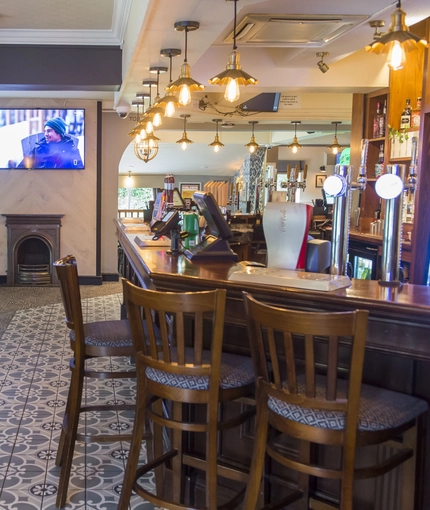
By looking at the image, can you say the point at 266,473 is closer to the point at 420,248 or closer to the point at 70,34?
the point at 420,248

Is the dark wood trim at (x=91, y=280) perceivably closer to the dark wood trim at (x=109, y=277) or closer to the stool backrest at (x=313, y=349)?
the dark wood trim at (x=109, y=277)

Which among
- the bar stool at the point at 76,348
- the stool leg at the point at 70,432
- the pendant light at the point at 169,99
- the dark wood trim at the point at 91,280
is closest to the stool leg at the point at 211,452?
the bar stool at the point at 76,348

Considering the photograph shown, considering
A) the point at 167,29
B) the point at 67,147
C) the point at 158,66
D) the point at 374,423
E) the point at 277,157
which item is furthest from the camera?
the point at 277,157

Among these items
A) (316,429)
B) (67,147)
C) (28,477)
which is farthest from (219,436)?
(67,147)

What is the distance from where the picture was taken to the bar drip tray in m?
2.31

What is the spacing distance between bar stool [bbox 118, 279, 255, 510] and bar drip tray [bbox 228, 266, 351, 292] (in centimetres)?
28

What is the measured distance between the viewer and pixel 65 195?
9.20m

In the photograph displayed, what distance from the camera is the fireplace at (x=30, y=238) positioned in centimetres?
904

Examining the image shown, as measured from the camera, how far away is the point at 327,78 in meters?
6.33

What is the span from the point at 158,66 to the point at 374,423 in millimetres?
3951

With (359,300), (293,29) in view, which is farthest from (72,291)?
(293,29)

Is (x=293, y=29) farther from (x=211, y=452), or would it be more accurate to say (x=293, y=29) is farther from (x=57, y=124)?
(x=57, y=124)

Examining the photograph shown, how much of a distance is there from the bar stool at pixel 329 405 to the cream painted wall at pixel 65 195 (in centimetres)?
752

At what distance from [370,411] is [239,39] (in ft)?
12.7
